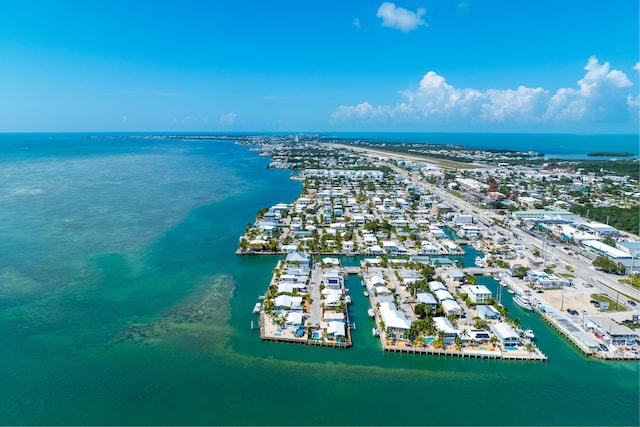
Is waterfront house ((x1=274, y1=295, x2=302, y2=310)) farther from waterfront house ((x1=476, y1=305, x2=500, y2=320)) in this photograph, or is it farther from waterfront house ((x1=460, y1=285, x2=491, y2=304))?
waterfront house ((x1=460, y1=285, x2=491, y2=304))

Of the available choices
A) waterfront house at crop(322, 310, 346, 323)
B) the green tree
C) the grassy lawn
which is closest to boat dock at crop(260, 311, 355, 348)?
waterfront house at crop(322, 310, 346, 323)

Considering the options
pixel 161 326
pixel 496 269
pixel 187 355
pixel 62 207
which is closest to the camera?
pixel 187 355

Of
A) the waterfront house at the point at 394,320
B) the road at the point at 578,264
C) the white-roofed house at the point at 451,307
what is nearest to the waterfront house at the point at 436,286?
the white-roofed house at the point at 451,307

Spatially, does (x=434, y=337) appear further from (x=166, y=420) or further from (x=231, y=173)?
(x=231, y=173)

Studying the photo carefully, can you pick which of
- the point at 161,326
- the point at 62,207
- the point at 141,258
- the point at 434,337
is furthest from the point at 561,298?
the point at 62,207

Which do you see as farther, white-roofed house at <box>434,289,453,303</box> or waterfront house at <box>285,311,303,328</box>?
white-roofed house at <box>434,289,453,303</box>

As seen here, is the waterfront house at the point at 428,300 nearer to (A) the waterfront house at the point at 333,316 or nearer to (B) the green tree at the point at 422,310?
(B) the green tree at the point at 422,310
